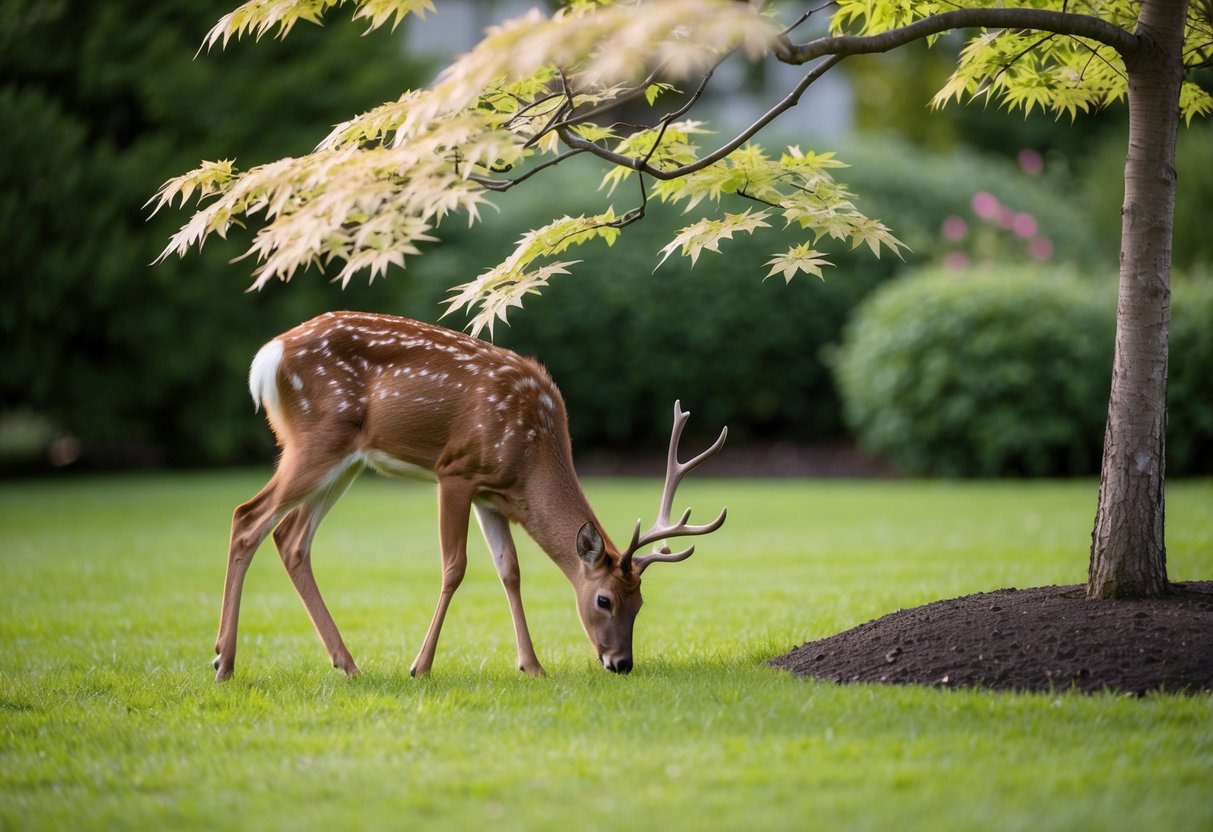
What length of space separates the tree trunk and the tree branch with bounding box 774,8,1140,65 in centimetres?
16

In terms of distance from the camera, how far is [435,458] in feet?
18.5

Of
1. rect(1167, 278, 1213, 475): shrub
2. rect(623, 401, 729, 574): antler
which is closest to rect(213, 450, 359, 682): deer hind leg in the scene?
rect(623, 401, 729, 574): antler

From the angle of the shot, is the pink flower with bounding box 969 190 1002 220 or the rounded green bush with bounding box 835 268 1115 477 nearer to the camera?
the rounded green bush with bounding box 835 268 1115 477

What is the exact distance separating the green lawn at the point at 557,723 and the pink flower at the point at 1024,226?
8.68 m

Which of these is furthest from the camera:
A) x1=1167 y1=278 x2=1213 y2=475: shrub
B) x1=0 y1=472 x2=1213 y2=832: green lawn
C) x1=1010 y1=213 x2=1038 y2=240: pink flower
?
x1=1010 y1=213 x2=1038 y2=240: pink flower

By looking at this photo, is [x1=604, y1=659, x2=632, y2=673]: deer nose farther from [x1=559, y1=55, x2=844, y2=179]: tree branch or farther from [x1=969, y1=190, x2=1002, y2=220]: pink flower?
[x1=969, y1=190, x2=1002, y2=220]: pink flower

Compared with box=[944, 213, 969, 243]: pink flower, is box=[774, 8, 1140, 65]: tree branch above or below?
below

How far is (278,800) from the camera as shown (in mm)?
3682

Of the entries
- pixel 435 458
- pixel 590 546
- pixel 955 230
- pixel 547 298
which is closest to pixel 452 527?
pixel 435 458

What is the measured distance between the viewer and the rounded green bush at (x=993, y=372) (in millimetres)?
14141

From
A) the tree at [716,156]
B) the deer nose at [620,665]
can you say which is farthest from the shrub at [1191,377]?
the deer nose at [620,665]

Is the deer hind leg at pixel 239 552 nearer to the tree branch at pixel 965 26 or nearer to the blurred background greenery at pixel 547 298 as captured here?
the tree branch at pixel 965 26

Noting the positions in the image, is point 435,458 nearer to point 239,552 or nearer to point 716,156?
point 239,552

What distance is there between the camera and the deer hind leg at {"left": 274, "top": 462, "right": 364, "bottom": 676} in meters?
5.58
